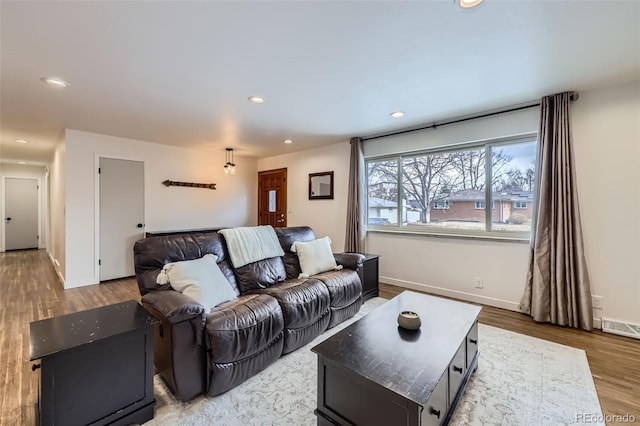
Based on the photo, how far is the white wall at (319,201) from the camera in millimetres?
4742

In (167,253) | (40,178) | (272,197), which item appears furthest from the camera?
(40,178)

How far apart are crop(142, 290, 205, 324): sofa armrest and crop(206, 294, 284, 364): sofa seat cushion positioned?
123 mm

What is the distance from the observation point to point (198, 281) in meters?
1.98

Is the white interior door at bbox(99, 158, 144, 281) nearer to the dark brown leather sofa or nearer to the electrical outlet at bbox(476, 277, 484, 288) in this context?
the dark brown leather sofa

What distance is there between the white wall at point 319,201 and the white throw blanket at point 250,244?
76.8 inches

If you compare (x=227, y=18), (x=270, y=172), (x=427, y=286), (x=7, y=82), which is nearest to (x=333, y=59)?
(x=227, y=18)

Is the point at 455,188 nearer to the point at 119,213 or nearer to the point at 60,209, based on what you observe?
the point at 119,213

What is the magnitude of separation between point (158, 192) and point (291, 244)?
10.4 ft

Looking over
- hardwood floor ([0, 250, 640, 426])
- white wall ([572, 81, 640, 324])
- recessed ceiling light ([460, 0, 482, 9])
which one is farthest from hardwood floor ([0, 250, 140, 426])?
white wall ([572, 81, 640, 324])

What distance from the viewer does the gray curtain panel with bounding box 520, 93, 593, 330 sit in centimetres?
269

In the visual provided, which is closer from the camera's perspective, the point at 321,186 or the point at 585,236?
the point at 585,236

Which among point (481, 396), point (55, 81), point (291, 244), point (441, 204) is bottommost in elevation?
point (481, 396)

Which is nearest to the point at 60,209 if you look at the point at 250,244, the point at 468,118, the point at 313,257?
the point at 250,244

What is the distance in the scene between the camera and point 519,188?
321cm
